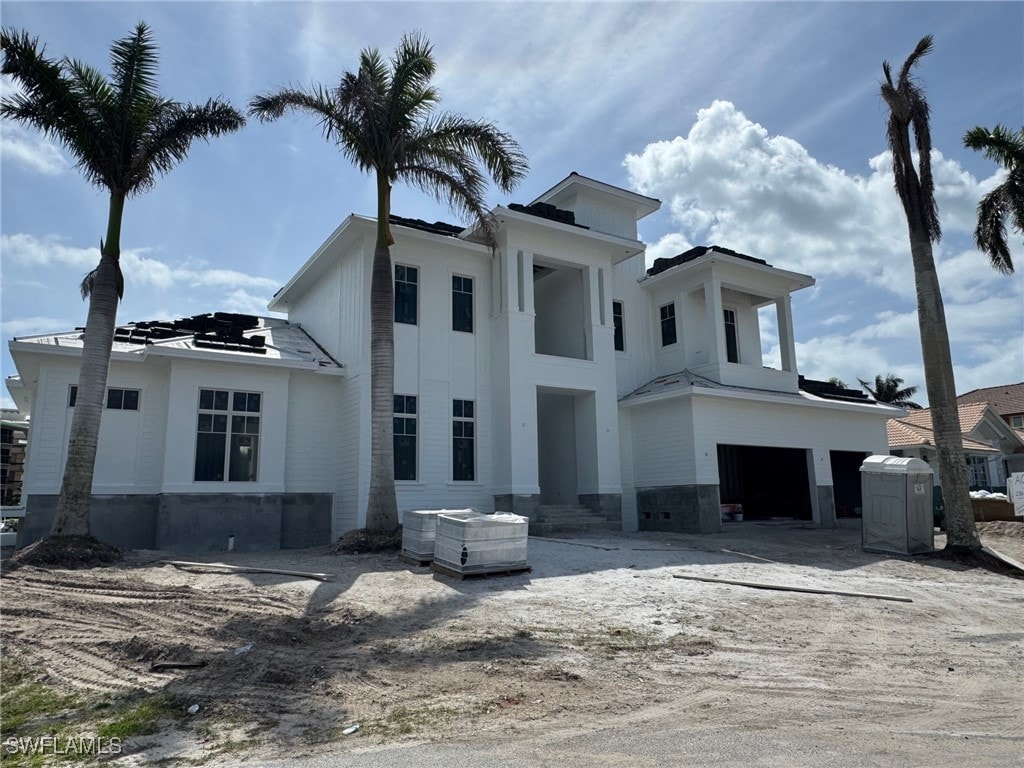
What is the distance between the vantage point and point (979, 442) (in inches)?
1373

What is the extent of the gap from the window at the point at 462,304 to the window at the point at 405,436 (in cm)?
250

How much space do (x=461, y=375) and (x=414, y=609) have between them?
33.8 ft

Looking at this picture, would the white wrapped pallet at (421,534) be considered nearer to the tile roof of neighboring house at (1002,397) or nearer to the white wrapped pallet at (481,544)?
the white wrapped pallet at (481,544)

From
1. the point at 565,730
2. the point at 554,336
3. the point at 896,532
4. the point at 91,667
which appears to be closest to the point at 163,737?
the point at 91,667

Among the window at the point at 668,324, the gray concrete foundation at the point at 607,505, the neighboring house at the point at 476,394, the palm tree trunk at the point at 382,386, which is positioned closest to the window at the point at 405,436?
the neighboring house at the point at 476,394

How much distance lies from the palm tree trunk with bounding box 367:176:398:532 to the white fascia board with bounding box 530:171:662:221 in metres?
8.95

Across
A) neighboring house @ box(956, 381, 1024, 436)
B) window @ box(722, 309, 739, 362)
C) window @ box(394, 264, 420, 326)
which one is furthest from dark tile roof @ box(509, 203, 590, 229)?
neighboring house @ box(956, 381, 1024, 436)

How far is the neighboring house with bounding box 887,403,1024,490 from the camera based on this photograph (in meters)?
30.5

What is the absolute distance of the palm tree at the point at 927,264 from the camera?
15.2m

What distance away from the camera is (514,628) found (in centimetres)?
775

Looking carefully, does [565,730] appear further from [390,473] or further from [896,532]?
[896,532]

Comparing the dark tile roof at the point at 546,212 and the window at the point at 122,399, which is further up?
the dark tile roof at the point at 546,212

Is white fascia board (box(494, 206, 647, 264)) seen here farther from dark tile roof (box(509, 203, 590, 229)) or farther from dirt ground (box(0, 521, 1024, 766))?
dirt ground (box(0, 521, 1024, 766))

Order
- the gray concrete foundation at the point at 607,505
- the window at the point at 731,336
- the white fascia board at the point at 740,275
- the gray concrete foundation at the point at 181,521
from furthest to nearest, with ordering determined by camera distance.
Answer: the window at the point at 731,336
the white fascia board at the point at 740,275
the gray concrete foundation at the point at 607,505
the gray concrete foundation at the point at 181,521
